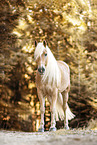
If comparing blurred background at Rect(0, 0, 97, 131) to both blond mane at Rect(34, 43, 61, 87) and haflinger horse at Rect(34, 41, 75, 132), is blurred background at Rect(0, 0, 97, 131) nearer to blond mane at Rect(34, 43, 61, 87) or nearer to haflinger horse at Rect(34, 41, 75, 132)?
haflinger horse at Rect(34, 41, 75, 132)

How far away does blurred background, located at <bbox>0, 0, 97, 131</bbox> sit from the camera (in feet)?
28.6

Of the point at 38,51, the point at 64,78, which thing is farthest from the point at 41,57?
the point at 64,78

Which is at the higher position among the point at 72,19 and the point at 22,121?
the point at 72,19

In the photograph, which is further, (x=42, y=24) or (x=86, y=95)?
(x=42, y=24)

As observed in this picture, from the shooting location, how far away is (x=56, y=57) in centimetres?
957

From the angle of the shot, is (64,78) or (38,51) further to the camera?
(64,78)

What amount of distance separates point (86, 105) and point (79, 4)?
3.80 meters

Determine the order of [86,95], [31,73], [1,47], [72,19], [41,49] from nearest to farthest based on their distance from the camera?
[41,49] → [1,47] → [86,95] → [72,19] → [31,73]

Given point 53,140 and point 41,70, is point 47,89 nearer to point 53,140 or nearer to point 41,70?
point 41,70

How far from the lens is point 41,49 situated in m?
4.48

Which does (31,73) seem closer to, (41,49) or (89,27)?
(89,27)

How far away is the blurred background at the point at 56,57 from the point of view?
8719 mm

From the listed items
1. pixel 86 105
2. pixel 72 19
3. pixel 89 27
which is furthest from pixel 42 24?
pixel 86 105

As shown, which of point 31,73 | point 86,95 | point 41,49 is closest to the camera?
point 41,49
